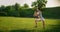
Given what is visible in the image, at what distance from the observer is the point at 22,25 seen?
1358mm

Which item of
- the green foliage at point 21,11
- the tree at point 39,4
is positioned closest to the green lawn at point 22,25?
the green foliage at point 21,11

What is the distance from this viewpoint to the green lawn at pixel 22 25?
1342 millimetres

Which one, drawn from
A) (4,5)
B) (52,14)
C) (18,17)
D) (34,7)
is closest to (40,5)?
(34,7)

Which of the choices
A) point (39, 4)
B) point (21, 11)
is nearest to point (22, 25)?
point (21, 11)

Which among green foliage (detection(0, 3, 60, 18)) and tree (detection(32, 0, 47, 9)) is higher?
tree (detection(32, 0, 47, 9))

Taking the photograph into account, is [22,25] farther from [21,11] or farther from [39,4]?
[39,4]

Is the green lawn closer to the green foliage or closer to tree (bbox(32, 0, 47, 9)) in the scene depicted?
the green foliage

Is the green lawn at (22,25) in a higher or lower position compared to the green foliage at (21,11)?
lower

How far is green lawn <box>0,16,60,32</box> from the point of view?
52.8 inches

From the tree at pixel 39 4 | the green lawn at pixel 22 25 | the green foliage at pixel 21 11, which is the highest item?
the tree at pixel 39 4

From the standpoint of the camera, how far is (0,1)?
4.57 ft

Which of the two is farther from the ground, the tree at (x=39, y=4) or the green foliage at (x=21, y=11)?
the tree at (x=39, y=4)

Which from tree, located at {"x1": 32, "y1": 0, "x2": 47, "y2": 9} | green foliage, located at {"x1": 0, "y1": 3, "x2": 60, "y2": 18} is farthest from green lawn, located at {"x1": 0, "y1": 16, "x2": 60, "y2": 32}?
tree, located at {"x1": 32, "y1": 0, "x2": 47, "y2": 9}

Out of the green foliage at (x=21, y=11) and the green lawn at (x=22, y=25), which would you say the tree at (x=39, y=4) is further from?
the green lawn at (x=22, y=25)
